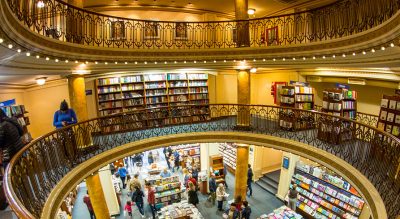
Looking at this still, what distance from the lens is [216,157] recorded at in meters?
12.5

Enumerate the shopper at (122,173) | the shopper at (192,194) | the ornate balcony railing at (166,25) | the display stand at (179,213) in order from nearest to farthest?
the ornate balcony railing at (166,25) → the display stand at (179,213) → the shopper at (192,194) → the shopper at (122,173)

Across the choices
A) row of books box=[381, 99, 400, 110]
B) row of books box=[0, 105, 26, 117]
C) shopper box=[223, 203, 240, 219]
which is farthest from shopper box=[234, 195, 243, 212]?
row of books box=[0, 105, 26, 117]

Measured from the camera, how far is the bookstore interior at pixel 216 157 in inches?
332

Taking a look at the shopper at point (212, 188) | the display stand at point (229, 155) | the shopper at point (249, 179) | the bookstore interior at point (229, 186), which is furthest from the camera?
the display stand at point (229, 155)

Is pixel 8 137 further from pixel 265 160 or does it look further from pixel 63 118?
pixel 265 160

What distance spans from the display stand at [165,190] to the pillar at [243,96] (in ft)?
12.0

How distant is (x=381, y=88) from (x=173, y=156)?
9.27 m

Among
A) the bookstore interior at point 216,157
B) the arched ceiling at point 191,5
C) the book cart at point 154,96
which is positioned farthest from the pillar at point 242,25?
the book cart at point 154,96

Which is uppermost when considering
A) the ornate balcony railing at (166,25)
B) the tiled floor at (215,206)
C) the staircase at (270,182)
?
the ornate balcony railing at (166,25)

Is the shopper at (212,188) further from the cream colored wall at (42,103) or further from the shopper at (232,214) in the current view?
the cream colored wall at (42,103)

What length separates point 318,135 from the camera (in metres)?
8.20

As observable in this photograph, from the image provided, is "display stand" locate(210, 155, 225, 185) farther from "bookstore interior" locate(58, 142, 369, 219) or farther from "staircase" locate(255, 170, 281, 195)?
"staircase" locate(255, 170, 281, 195)

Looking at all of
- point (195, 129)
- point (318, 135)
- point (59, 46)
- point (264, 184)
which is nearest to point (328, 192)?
point (318, 135)

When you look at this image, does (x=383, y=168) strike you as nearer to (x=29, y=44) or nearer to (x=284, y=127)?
(x=284, y=127)
